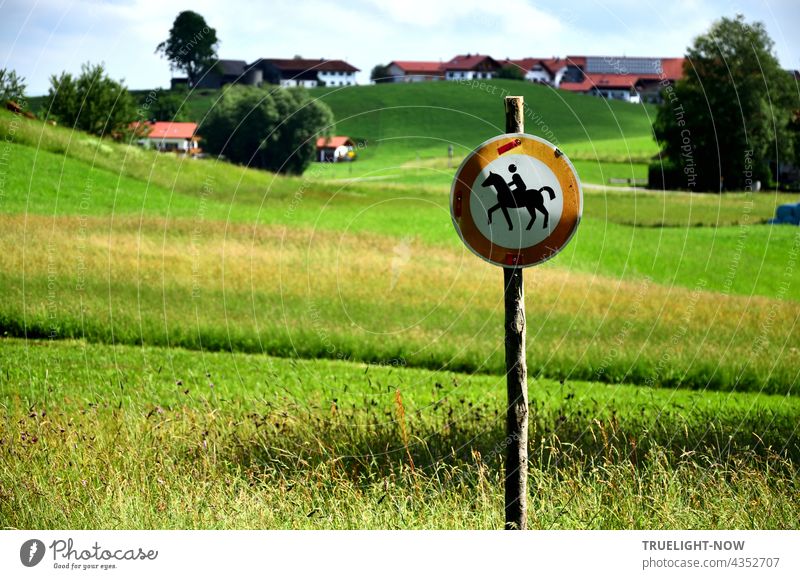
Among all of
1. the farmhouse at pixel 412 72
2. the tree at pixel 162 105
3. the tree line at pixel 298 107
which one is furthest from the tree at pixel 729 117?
the tree at pixel 162 105

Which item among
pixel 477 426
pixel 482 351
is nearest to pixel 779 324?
pixel 482 351

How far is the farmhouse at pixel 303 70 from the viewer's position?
354 inches

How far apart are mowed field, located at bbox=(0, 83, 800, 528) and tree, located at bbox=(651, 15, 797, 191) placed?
2.14 m

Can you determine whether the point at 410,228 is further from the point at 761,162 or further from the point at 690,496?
the point at 690,496

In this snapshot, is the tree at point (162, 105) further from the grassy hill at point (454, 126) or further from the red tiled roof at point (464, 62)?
the grassy hill at point (454, 126)

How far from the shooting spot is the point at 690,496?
289 inches

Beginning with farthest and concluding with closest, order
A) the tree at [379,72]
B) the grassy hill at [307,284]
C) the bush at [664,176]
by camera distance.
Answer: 1. the bush at [664,176]
2. the grassy hill at [307,284]
3. the tree at [379,72]

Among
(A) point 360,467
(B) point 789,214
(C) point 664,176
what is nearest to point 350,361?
(A) point 360,467

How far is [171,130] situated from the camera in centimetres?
1044

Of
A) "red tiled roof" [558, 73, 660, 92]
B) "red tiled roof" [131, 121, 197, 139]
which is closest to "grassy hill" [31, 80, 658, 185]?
"red tiled roof" [558, 73, 660, 92]

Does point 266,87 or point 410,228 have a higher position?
point 266,87

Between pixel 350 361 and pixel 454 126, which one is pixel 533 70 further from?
pixel 454 126

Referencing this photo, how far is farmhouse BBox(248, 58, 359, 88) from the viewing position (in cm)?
898

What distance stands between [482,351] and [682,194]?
683 inches
